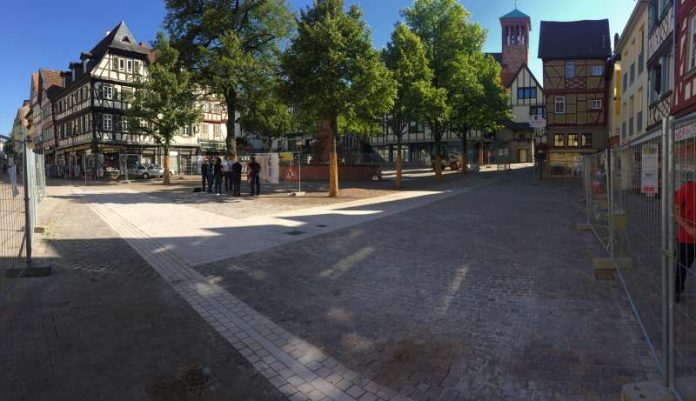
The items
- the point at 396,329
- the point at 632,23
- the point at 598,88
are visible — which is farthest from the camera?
the point at 598,88

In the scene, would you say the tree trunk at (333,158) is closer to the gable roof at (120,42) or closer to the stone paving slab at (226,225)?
the stone paving slab at (226,225)

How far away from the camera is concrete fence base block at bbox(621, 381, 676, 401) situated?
3.11 metres

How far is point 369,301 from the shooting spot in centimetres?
579

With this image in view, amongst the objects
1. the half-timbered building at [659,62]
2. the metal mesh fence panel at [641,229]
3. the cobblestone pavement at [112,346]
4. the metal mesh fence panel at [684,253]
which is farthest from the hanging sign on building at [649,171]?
the half-timbered building at [659,62]

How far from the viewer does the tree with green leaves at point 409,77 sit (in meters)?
23.3

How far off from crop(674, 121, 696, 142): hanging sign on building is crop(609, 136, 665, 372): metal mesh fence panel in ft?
2.17

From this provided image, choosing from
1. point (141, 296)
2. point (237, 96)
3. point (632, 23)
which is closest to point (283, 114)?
point (237, 96)

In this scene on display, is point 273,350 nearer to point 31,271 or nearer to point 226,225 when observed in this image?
point 31,271

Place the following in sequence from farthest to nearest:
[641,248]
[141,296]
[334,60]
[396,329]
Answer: [334,60]
[141,296]
[641,248]
[396,329]

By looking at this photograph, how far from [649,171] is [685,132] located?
194cm

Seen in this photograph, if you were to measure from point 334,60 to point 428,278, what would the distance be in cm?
1264

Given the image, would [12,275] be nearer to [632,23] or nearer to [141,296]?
[141,296]

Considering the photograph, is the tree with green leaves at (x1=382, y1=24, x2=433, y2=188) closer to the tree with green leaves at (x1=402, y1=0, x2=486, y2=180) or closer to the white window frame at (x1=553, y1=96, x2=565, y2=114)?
the tree with green leaves at (x1=402, y1=0, x2=486, y2=180)

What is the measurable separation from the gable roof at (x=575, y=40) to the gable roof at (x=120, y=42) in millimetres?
36378
